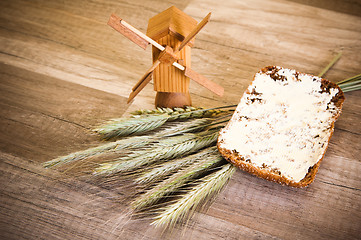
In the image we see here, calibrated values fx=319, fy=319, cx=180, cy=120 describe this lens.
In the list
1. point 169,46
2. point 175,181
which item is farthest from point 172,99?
point 175,181

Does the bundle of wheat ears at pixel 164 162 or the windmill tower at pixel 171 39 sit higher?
the windmill tower at pixel 171 39

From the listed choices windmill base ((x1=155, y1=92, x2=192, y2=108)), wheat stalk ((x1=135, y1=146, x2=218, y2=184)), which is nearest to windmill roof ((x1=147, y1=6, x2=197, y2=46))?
windmill base ((x1=155, y1=92, x2=192, y2=108))

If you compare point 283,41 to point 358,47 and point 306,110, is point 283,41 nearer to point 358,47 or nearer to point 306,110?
point 358,47

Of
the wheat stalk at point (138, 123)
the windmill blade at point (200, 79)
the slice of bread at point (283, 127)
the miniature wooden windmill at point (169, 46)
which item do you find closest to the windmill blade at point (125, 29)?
the miniature wooden windmill at point (169, 46)

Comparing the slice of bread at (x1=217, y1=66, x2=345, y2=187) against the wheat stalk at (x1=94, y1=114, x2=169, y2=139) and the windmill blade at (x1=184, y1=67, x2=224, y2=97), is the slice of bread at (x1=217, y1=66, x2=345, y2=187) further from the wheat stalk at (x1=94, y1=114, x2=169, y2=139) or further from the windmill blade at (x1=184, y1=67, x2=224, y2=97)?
the wheat stalk at (x1=94, y1=114, x2=169, y2=139)

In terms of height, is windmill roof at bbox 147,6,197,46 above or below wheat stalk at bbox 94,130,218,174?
above

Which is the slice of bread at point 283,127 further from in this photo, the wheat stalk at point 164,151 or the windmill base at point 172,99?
the windmill base at point 172,99

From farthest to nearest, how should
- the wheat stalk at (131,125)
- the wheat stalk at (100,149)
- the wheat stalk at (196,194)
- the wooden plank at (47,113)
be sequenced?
the wooden plank at (47,113) < the wheat stalk at (131,125) < the wheat stalk at (100,149) < the wheat stalk at (196,194)
